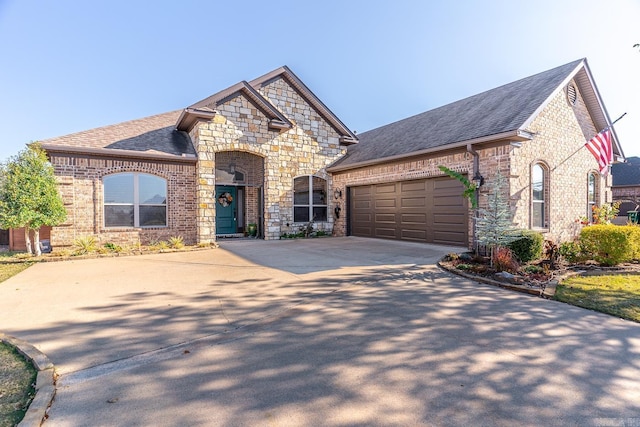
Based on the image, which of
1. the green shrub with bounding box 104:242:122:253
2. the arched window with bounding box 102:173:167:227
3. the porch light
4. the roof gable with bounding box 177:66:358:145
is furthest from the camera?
the roof gable with bounding box 177:66:358:145

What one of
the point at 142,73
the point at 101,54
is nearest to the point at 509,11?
the point at 101,54

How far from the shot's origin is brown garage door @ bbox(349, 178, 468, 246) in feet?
34.8

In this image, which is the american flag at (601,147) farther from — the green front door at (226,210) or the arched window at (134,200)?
the arched window at (134,200)

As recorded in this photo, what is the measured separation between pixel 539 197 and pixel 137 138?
46.7 ft

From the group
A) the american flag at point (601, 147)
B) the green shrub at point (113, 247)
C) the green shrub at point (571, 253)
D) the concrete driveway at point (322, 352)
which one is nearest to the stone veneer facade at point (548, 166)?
the american flag at point (601, 147)

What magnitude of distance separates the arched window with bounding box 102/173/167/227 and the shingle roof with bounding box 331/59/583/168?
7499 millimetres

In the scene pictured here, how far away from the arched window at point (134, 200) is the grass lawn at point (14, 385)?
8.70m

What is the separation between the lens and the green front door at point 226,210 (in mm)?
15203

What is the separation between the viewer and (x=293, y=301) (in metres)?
5.13

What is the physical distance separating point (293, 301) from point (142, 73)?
58.4ft

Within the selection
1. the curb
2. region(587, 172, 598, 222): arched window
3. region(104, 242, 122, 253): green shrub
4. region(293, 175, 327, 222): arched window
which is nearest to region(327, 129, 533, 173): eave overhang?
region(293, 175, 327, 222): arched window

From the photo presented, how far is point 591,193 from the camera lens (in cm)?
1263

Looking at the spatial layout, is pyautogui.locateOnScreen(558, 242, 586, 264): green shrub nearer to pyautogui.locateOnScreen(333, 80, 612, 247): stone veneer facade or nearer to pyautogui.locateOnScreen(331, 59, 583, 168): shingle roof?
pyautogui.locateOnScreen(333, 80, 612, 247): stone veneer facade

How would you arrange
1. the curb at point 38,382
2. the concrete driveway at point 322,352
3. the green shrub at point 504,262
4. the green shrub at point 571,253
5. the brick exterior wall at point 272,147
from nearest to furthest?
the curb at point 38,382 < the concrete driveway at point 322,352 < the green shrub at point 504,262 < the green shrub at point 571,253 < the brick exterior wall at point 272,147
